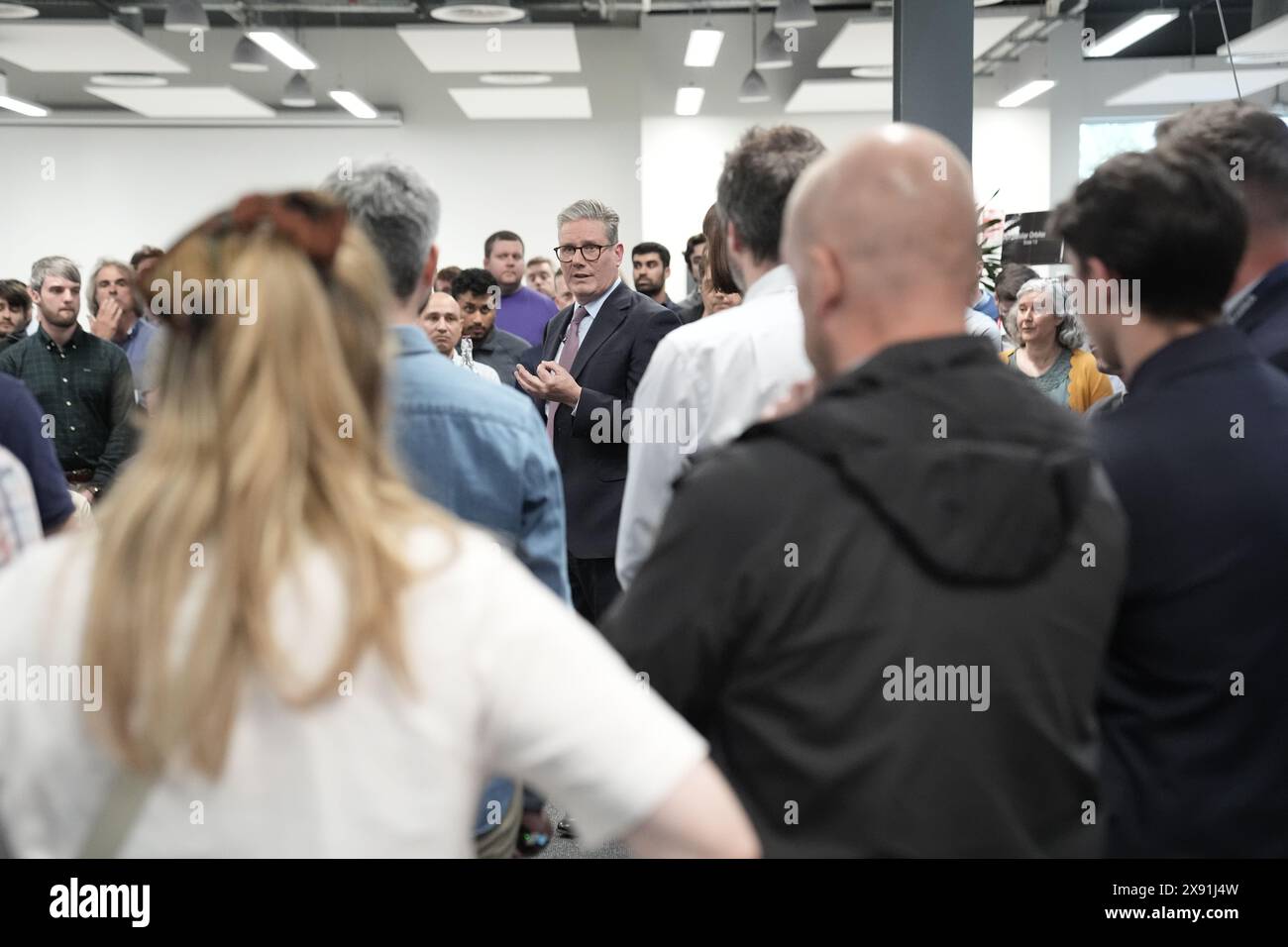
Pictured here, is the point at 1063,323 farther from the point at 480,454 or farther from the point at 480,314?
the point at 480,454

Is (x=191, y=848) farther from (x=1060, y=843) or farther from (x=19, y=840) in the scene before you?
(x=1060, y=843)

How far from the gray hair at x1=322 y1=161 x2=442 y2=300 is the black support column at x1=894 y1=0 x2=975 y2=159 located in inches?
75.6

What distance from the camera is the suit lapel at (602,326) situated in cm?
395

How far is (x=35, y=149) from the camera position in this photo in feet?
48.9

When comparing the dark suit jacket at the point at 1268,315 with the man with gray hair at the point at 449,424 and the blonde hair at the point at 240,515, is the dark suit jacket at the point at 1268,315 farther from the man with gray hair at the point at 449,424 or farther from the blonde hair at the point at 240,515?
→ the blonde hair at the point at 240,515

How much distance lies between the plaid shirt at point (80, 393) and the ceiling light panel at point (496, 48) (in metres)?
6.35

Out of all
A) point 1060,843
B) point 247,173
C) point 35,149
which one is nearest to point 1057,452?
point 1060,843

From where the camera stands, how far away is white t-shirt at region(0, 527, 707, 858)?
0.91 m

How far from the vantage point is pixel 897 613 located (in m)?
1.17

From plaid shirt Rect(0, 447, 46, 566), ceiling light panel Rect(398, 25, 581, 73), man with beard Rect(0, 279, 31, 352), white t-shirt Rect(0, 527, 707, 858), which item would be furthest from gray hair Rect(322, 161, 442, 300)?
ceiling light panel Rect(398, 25, 581, 73)

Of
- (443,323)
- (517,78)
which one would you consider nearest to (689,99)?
(517,78)

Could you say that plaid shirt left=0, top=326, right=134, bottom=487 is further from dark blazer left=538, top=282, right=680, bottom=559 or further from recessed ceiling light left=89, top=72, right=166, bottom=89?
recessed ceiling light left=89, top=72, right=166, bottom=89

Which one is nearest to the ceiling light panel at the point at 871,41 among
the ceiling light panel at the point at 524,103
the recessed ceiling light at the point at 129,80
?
the ceiling light panel at the point at 524,103
